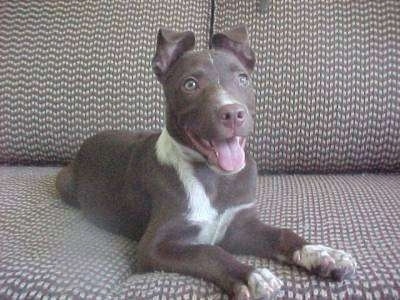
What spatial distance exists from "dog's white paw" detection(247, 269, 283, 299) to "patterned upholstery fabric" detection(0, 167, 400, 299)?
26 millimetres

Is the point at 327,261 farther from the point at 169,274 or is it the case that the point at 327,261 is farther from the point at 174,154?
the point at 174,154

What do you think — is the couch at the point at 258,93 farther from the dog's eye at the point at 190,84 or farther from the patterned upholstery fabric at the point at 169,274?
the dog's eye at the point at 190,84

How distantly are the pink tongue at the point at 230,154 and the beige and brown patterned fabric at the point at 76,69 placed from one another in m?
0.76

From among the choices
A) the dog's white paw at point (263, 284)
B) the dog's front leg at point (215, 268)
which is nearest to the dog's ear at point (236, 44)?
the dog's front leg at point (215, 268)

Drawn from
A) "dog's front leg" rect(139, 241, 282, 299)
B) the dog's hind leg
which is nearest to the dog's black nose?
"dog's front leg" rect(139, 241, 282, 299)

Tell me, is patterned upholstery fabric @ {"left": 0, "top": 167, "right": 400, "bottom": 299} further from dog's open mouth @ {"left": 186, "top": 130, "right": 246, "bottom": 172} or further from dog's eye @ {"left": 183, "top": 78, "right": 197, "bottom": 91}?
dog's eye @ {"left": 183, "top": 78, "right": 197, "bottom": 91}

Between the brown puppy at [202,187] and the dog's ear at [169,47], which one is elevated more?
the dog's ear at [169,47]

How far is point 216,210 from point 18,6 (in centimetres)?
122

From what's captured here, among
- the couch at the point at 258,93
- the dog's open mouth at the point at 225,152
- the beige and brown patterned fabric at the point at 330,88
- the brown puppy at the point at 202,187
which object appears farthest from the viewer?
the beige and brown patterned fabric at the point at 330,88

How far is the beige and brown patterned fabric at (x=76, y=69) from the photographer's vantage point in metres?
2.21

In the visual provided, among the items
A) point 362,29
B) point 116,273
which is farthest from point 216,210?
point 362,29

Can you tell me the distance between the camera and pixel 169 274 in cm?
133

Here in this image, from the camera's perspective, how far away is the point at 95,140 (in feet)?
6.43

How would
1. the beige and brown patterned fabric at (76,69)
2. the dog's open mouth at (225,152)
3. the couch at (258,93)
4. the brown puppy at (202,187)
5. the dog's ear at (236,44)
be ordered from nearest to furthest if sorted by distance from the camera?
the brown puppy at (202,187) < the dog's open mouth at (225,152) < the dog's ear at (236,44) < the couch at (258,93) < the beige and brown patterned fabric at (76,69)
